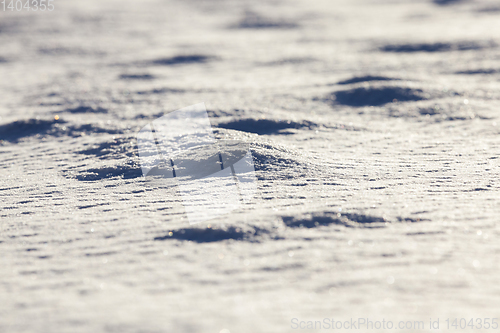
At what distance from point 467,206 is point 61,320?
113 inches

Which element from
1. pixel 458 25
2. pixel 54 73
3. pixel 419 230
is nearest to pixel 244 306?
pixel 419 230

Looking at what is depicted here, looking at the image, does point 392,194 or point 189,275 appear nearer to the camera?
point 189,275

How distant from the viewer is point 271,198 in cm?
366

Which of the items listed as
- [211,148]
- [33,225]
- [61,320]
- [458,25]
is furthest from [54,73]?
[458,25]

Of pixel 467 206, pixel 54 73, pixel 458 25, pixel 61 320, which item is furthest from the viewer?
pixel 458 25

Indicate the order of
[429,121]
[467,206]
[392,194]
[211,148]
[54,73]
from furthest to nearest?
[54,73], [429,121], [211,148], [392,194], [467,206]

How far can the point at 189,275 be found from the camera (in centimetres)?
269

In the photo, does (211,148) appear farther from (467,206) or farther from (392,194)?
(467,206)

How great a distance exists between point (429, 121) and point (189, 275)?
4.12 m

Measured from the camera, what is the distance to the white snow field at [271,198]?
2.41m

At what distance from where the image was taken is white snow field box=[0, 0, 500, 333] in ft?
7.90

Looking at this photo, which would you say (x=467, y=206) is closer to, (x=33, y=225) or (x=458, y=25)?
(x=33, y=225)

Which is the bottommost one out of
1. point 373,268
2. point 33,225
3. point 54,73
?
point 373,268

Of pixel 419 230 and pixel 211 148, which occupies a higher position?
pixel 211 148
